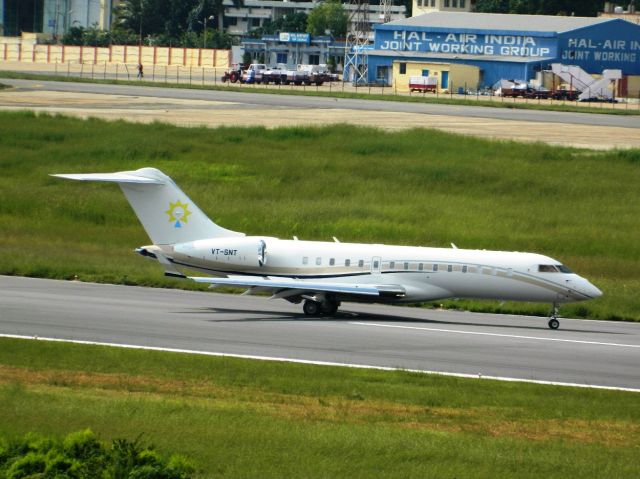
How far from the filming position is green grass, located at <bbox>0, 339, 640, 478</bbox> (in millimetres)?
15922

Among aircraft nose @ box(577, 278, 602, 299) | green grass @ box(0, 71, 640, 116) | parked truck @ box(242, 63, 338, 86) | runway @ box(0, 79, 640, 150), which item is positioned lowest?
aircraft nose @ box(577, 278, 602, 299)

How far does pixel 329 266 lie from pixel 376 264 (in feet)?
4.46

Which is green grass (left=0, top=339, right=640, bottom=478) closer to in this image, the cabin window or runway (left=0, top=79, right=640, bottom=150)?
the cabin window

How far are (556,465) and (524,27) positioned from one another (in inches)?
4542

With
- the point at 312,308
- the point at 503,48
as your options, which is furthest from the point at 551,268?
the point at 503,48

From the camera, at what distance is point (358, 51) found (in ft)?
429

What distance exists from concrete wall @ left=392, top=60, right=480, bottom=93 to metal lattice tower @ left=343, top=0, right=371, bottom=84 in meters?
7.81

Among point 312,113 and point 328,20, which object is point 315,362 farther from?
point 328,20

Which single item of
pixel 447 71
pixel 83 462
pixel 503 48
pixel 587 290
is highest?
pixel 503 48

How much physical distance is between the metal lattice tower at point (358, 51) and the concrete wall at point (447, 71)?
781cm

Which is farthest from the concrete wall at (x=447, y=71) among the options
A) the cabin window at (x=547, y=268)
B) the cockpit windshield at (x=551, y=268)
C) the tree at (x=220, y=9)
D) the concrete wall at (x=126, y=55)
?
the cabin window at (x=547, y=268)

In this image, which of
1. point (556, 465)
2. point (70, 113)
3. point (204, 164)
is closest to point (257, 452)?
point (556, 465)

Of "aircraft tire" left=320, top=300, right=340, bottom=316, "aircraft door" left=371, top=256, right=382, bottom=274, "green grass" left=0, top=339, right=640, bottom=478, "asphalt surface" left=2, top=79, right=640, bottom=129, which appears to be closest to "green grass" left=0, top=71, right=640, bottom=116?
"asphalt surface" left=2, top=79, right=640, bottom=129

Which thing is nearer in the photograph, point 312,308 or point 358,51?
point 312,308
